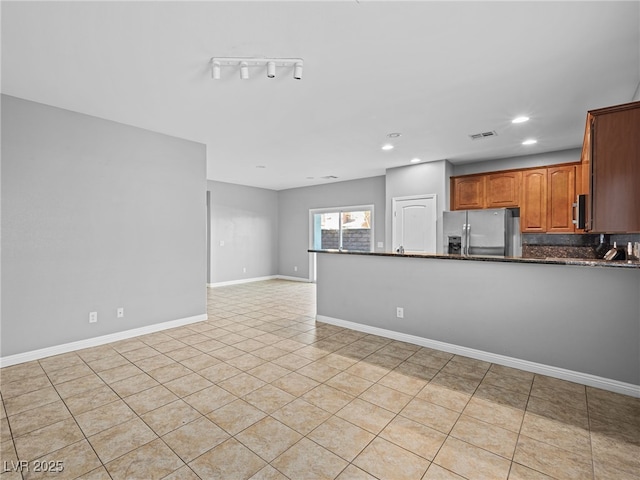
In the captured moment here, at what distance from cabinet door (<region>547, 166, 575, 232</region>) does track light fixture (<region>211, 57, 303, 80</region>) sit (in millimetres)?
4484

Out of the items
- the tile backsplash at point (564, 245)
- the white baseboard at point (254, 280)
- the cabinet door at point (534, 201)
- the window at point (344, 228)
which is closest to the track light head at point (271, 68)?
the cabinet door at point (534, 201)

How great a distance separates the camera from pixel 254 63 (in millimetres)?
2451

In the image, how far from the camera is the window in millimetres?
7637

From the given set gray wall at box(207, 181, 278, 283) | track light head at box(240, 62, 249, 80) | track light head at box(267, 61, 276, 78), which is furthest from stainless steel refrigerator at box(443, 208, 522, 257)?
gray wall at box(207, 181, 278, 283)

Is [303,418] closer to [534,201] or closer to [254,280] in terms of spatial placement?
[534,201]

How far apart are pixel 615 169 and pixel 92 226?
16.6 ft

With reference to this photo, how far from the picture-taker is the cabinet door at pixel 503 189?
512cm

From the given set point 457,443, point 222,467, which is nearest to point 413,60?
point 457,443

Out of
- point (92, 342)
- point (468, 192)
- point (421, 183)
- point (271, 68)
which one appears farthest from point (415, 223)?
point (92, 342)

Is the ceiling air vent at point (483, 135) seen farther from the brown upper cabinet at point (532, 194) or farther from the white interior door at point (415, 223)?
the white interior door at point (415, 223)

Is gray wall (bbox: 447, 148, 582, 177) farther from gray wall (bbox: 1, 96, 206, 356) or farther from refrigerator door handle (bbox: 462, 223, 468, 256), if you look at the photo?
gray wall (bbox: 1, 96, 206, 356)

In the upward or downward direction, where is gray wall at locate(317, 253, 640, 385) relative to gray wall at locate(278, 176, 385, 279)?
downward

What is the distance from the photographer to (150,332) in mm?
4062

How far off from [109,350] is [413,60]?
4205 millimetres
